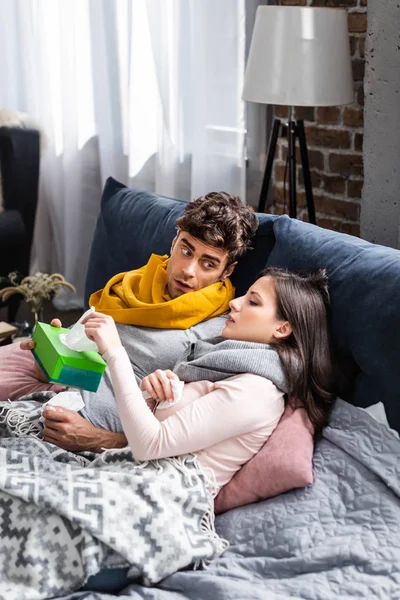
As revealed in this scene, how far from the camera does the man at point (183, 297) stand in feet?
6.34

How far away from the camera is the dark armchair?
135 inches

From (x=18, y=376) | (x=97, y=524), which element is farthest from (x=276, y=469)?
(x=18, y=376)

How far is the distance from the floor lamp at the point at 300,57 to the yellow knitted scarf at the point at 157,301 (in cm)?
98

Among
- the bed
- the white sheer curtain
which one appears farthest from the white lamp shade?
the bed

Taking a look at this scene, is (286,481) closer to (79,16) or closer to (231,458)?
(231,458)

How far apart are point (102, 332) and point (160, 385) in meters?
0.17

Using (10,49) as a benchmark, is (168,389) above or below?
below

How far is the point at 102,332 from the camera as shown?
167 cm

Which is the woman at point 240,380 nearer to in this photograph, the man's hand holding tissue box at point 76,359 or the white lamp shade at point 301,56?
the man's hand holding tissue box at point 76,359

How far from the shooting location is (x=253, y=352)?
165 centimetres

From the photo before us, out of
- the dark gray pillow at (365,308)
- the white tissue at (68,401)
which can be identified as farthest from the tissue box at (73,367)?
the dark gray pillow at (365,308)

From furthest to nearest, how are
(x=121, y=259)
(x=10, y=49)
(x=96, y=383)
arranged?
(x=10, y=49) < (x=121, y=259) < (x=96, y=383)

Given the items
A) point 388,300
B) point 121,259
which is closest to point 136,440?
point 388,300

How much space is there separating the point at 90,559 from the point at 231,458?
1.18 ft
